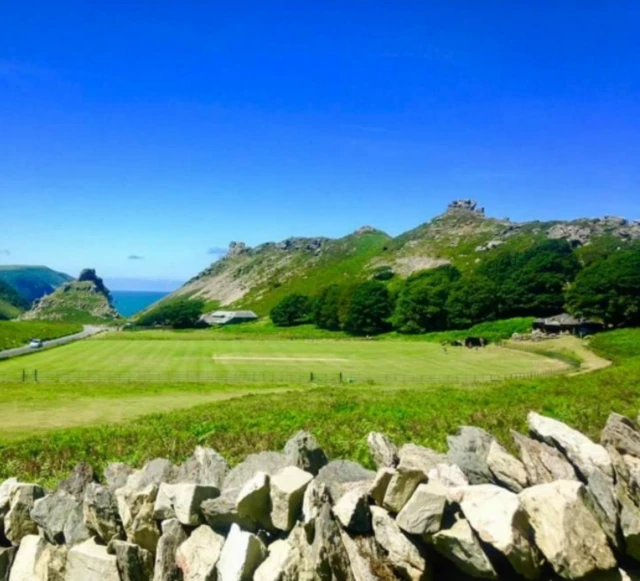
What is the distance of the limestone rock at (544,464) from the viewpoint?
7.24m

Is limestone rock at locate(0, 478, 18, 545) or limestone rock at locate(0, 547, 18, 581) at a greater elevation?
limestone rock at locate(0, 478, 18, 545)

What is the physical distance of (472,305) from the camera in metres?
123

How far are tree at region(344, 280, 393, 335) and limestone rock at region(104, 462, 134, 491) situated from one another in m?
124

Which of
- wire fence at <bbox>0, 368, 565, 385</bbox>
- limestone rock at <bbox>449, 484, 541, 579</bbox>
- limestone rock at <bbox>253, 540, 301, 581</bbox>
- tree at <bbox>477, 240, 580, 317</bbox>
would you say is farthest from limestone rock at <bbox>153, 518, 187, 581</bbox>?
tree at <bbox>477, 240, 580, 317</bbox>

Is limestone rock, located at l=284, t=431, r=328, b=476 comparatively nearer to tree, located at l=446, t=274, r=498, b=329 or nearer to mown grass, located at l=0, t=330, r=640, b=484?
mown grass, located at l=0, t=330, r=640, b=484

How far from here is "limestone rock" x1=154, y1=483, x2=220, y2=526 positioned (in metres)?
7.38

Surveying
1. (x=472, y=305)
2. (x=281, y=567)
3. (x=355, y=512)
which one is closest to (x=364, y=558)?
(x=355, y=512)

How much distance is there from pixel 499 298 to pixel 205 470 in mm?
124880

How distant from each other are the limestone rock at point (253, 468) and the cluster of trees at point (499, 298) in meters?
102

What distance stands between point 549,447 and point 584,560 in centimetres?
185

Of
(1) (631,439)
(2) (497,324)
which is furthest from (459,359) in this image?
(1) (631,439)

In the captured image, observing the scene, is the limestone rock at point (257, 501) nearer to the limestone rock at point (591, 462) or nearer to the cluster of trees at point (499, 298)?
the limestone rock at point (591, 462)

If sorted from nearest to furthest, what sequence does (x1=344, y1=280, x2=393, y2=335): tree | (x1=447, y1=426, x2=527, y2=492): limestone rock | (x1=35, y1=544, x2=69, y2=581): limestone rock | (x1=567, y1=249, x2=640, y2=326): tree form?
(x1=447, y1=426, x2=527, y2=492): limestone rock < (x1=35, y1=544, x2=69, y2=581): limestone rock < (x1=567, y1=249, x2=640, y2=326): tree < (x1=344, y1=280, x2=393, y2=335): tree

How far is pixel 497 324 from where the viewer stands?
116m
